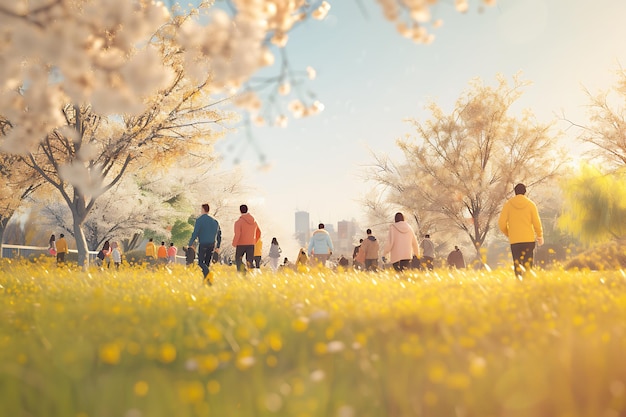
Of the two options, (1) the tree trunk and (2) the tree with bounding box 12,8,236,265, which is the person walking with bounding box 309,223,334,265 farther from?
(1) the tree trunk

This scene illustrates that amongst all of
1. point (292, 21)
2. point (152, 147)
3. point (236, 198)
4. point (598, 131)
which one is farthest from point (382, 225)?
point (292, 21)

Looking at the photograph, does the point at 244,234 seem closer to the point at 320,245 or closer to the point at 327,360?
the point at 320,245

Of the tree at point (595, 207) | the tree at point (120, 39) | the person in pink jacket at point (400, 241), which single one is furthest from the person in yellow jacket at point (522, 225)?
the tree at point (595, 207)

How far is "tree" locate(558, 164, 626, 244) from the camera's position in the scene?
29.7m

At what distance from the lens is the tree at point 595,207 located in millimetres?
29703

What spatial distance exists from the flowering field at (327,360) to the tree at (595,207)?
87.3 ft

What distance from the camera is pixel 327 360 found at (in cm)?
397

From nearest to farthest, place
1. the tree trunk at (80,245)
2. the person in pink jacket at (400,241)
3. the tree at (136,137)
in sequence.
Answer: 1. the person in pink jacket at (400,241)
2. the tree at (136,137)
3. the tree trunk at (80,245)

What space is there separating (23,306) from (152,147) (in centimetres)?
1239

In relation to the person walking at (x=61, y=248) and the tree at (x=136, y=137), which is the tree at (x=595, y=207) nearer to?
Result: the tree at (x=136, y=137)

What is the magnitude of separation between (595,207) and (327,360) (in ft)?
Result: 99.8

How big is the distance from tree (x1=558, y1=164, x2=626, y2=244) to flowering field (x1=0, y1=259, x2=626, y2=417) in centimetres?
2660

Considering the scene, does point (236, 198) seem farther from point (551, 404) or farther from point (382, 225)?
point (551, 404)

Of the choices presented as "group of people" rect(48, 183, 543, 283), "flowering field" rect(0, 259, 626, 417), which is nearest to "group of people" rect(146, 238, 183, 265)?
"group of people" rect(48, 183, 543, 283)
